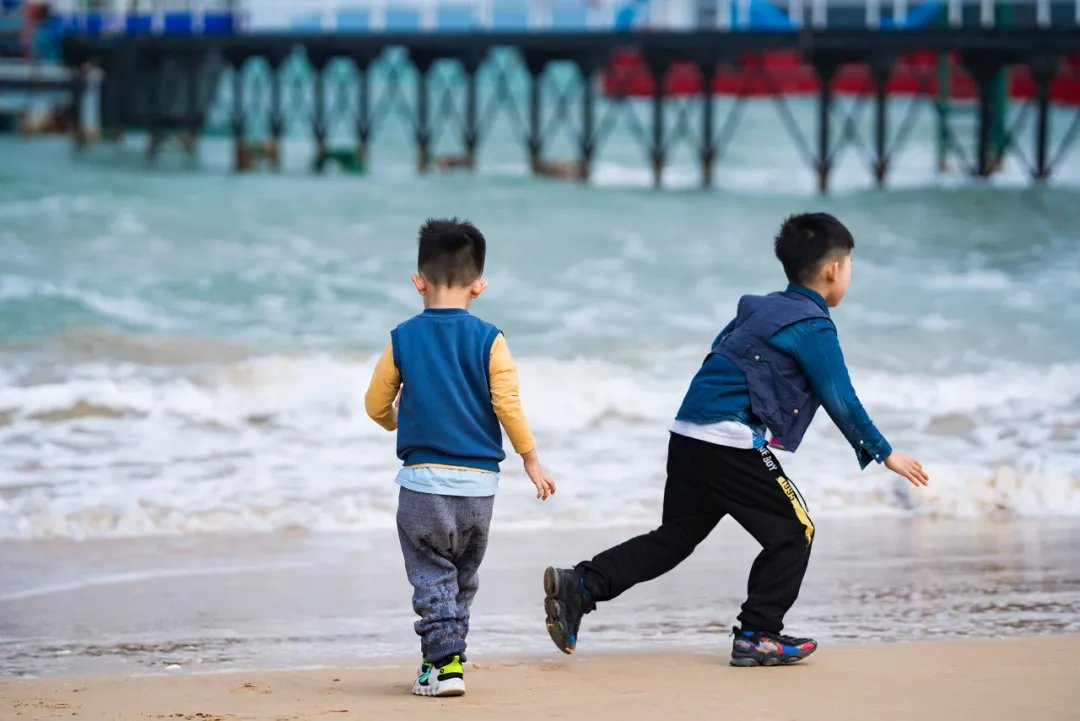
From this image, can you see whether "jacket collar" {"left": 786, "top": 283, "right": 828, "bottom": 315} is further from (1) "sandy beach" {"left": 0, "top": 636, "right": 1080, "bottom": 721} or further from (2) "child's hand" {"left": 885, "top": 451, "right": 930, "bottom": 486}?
(1) "sandy beach" {"left": 0, "top": 636, "right": 1080, "bottom": 721}

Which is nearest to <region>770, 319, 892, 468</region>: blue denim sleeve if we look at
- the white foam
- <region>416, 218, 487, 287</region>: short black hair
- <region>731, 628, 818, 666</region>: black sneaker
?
<region>731, 628, 818, 666</region>: black sneaker

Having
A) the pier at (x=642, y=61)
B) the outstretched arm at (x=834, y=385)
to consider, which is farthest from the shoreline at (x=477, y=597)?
the pier at (x=642, y=61)

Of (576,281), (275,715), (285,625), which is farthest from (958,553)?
(576,281)

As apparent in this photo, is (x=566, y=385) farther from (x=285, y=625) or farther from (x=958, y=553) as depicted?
(x=285, y=625)

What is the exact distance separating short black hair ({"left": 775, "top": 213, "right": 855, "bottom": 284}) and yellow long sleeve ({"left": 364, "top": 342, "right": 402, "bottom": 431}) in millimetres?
1003

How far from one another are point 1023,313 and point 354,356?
736 cm

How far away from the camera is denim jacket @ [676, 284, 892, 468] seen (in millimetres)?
3678

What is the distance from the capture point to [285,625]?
4.50 m

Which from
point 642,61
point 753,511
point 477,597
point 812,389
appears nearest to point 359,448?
point 477,597

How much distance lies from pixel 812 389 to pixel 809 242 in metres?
0.37

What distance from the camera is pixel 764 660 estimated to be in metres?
3.73

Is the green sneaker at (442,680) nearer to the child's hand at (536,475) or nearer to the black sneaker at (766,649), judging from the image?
the child's hand at (536,475)

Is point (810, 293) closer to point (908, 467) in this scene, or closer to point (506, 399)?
point (908, 467)

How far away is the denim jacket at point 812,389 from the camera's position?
12.1 feet
